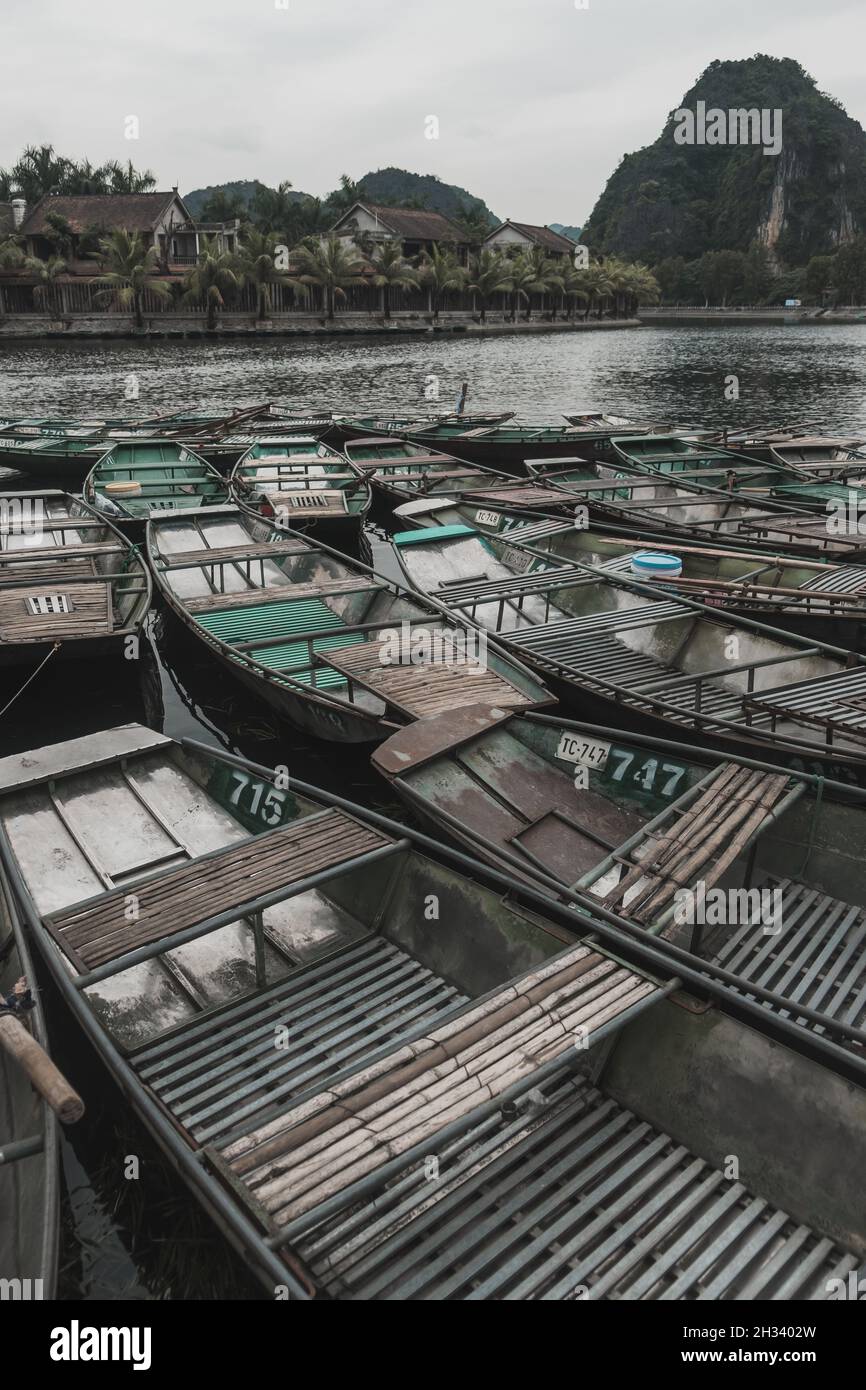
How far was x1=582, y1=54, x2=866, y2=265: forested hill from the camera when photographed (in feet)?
535

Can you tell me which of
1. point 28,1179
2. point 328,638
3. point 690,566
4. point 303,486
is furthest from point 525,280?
point 28,1179

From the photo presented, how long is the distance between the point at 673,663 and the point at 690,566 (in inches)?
189

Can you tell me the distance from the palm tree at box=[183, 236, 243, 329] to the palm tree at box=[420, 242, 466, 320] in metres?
21.3

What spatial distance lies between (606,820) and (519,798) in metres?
1.02

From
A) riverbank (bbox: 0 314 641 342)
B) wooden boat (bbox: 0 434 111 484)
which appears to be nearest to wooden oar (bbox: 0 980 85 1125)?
wooden boat (bbox: 0 434 111 484)

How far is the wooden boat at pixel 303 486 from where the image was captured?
65.8ft

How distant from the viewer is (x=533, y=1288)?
5227 mm

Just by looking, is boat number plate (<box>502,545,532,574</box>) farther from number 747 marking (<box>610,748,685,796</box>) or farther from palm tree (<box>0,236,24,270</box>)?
palm tree (<box>0,236,24,270</box>)

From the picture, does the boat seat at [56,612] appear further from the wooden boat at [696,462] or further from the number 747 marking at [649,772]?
the wooden boat at [696,462]

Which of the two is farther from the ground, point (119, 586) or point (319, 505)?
point (319, 505)

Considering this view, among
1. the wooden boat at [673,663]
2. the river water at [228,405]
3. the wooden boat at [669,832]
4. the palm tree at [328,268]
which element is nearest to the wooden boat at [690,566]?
the wooden boat at [673,663]

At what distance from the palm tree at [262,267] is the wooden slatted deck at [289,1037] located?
81213 millimetres
